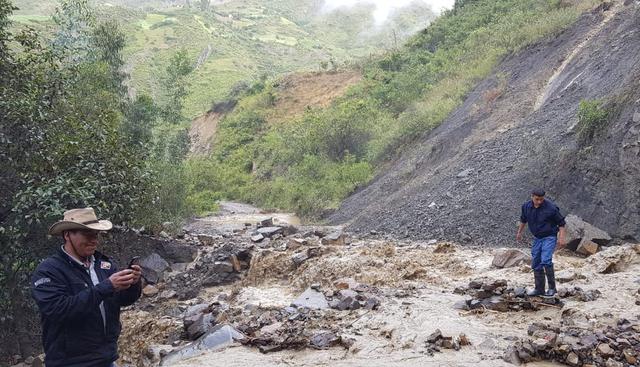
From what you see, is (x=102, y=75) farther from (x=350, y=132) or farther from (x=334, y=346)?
(x=350, y=132)

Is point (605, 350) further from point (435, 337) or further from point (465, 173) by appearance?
point (465, 173)

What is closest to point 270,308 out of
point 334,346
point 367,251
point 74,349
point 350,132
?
point 334,346

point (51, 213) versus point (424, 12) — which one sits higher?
point (424, 12)

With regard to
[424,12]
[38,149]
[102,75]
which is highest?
[424,12]

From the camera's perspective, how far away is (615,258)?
27.7 feet

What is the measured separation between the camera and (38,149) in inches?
271

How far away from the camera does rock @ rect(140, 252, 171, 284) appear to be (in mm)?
10836

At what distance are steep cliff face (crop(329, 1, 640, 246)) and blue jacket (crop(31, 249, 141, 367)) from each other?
861 cm

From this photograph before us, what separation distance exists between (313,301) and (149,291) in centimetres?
385

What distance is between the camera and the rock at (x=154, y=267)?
10.8 m

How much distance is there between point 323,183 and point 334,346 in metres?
16.9

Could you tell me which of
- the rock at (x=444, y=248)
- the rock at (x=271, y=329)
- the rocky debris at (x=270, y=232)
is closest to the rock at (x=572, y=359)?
the rock at (x=271, y=329)

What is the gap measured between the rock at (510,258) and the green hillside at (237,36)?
34647 mm

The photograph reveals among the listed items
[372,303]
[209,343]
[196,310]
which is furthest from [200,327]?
[372,303]
